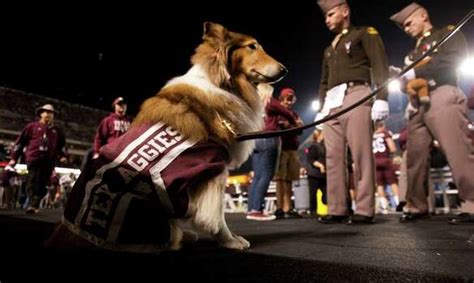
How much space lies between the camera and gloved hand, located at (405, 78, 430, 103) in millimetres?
2865

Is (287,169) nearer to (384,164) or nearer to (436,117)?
(436,117)

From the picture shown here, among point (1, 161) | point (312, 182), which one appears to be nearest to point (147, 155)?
point (312, 182)

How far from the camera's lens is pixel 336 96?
290cm

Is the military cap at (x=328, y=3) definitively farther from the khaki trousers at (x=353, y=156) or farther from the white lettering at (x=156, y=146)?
the white lettering at (x=156, y=146)

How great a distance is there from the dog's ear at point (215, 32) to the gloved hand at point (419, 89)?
2.02 m

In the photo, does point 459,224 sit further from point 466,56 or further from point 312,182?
point 312,182

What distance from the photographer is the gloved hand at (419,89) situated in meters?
2.87

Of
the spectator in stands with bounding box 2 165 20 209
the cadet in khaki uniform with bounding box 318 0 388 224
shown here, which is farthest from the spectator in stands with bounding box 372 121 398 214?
the spectator in stands with bounding box 2 165 20 209

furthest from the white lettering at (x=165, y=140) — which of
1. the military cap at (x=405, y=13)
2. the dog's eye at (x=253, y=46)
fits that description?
the military cap at (x=405, y=13)

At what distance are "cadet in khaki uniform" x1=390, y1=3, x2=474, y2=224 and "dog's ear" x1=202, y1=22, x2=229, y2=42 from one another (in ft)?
6.69

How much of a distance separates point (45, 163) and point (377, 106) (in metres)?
5.02

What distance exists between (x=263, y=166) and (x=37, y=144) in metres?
3.73

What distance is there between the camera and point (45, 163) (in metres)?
4.94

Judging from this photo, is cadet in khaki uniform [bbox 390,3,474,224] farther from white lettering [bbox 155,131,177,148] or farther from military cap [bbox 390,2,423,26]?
white lettering [bbox 155,131,177,148]
